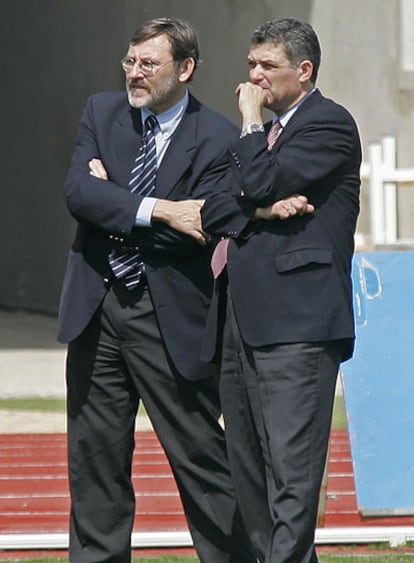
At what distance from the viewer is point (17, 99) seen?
51.0 ft

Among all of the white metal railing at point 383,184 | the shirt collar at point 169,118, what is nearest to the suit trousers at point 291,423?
the shirt collar at point 169,118

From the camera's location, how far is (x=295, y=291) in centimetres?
436

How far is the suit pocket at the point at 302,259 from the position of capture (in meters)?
4.33

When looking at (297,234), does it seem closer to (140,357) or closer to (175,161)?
(175,161)

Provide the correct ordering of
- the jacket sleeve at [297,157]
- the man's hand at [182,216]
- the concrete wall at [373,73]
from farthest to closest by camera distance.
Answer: the concrete wall at [373,73] < the man's hand at [182,216] < the jacket sleeve at [297,157]

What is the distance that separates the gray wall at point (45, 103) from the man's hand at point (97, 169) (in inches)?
362

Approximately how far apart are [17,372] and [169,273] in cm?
658

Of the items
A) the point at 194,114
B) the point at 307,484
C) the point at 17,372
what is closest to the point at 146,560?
the point at 307,484

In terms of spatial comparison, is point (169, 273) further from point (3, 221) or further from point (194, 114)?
point (3, 221)

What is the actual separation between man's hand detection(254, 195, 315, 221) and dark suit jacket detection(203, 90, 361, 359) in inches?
0.9

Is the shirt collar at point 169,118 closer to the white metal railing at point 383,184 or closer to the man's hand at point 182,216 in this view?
the man's hand at point 182,216

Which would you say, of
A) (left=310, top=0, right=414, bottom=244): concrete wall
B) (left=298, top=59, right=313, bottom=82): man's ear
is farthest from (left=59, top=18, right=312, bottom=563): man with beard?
(left=310, top=0, right=414, bottom=244): concrete wall

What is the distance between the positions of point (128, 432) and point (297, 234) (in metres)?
0.92

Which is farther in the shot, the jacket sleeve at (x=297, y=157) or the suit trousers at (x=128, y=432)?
the suit trousers at (x=128, y=432)
